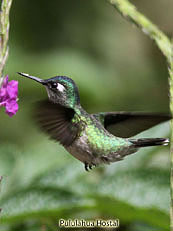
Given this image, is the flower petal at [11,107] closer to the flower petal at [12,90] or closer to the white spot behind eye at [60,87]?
the flower petal at [12,90]

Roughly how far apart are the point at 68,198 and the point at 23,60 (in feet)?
9.09

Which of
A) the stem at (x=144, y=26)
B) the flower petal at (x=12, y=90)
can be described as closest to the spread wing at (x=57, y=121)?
the flower petal at (x=12, y=90)

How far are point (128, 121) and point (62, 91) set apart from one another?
35 centimetres

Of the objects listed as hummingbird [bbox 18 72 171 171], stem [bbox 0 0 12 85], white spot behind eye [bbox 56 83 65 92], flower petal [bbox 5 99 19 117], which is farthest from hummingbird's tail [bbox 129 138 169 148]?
stem [bbox 0 0 12 85]

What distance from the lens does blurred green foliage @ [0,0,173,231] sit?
2242 millimetres

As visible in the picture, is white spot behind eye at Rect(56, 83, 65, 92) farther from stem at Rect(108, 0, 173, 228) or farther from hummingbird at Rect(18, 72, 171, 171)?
stem at Rect(108, 0, 173, 228)

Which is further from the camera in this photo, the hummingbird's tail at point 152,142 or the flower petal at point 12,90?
the hummingbird's tail at point 152,142

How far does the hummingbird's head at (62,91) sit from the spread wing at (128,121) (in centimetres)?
21

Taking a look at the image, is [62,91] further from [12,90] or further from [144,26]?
[144,26]

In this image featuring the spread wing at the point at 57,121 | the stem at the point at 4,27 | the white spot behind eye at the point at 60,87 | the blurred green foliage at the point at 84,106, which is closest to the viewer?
the stem at the point at 4,27

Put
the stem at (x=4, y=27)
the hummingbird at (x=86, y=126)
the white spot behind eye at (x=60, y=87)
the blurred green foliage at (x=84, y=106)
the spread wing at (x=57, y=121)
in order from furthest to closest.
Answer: the blurred green foliage at (x=84, y=106)
the white spot behind eye at (x=60, y=87)
the hummingbird at (x=86, y=126)
the spread wing at (x=57, y=121)
the stem at (x=4, y=27)

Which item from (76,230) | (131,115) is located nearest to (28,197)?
(76,230)

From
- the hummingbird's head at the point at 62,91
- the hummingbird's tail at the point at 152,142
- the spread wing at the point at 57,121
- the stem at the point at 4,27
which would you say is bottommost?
the hummingbird's tail at the point at 152,142

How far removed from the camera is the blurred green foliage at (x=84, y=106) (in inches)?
88.3
